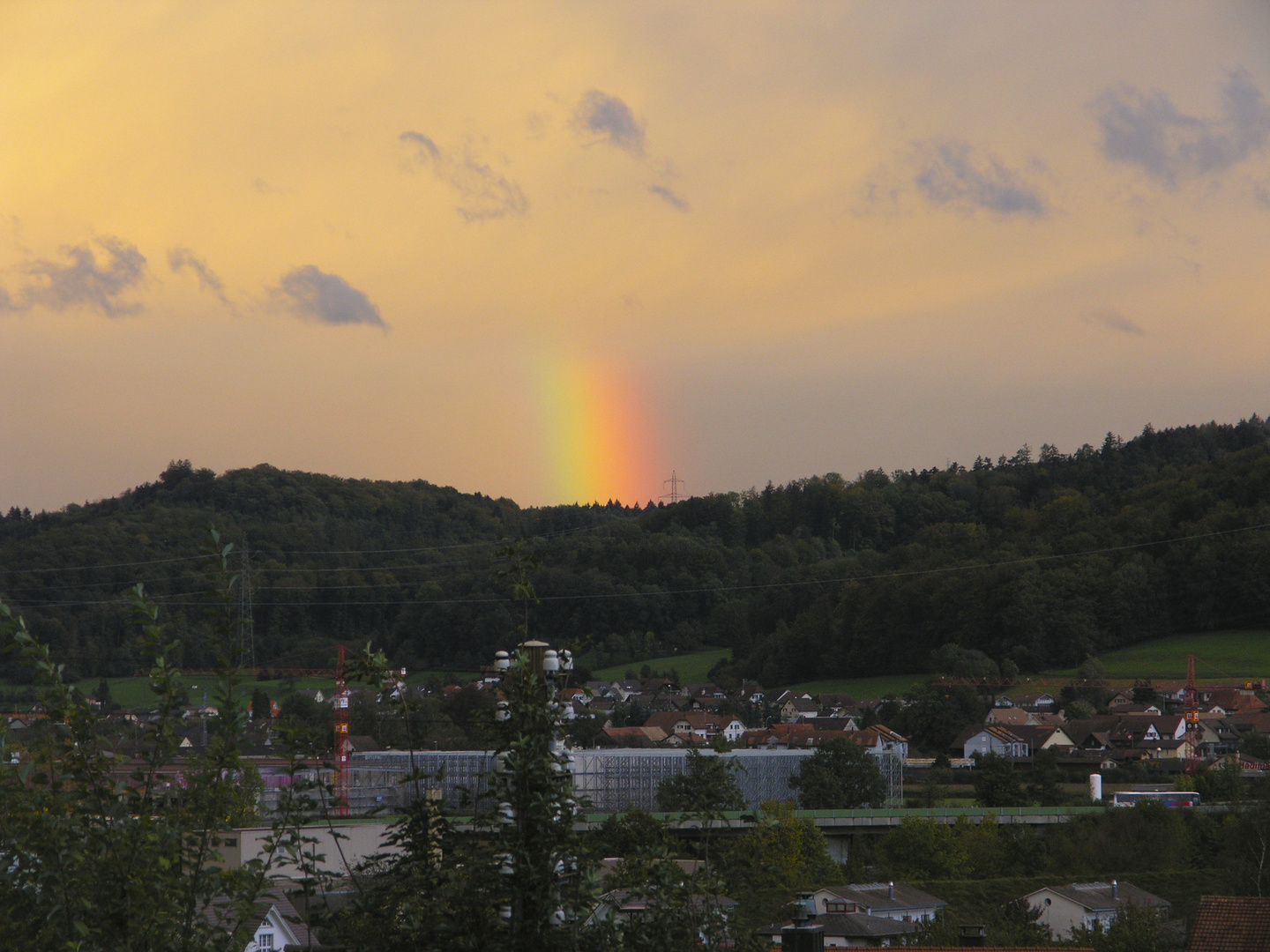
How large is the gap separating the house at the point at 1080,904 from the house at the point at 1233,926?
13545 mm

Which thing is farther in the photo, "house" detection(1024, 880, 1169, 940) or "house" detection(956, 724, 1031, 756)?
"house" detection(956, 724, 1031, 756)

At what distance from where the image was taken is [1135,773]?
62219 millimetres

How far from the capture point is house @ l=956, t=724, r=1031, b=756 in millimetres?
71125

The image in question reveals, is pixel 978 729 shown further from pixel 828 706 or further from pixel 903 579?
pixel 903 579

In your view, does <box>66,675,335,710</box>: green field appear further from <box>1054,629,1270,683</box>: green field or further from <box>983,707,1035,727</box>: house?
<box>1054,629,1270,683</box>: green field

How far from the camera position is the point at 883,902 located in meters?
31.1

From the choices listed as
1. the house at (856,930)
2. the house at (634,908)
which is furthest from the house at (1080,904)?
the house at (634,908)

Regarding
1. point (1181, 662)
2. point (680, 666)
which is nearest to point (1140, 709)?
point (1181, 662)

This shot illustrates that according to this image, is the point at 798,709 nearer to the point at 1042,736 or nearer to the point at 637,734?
the point at 637,734

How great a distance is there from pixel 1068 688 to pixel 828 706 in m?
16.8

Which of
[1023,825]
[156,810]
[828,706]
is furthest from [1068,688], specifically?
[156,810]

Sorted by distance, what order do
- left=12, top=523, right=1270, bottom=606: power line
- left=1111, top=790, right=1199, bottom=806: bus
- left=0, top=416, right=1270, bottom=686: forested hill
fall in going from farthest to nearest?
left=12, top=523, right=1270, bottom=606: power line < left=0, top=416, right=1270, bottom=686: forested hill < left=1111, top=790, right=1199, bottom=806: bus

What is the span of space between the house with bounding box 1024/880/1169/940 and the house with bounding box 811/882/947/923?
2.40 meters

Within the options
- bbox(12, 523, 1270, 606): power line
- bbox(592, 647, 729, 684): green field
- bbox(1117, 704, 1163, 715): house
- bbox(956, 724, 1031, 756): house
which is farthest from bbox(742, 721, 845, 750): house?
bbox(592, 647, 729, 684): green field
